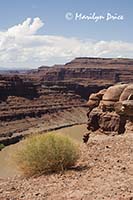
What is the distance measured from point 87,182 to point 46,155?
4.54 feet

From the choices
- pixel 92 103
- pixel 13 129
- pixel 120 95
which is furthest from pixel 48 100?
pixel 120 95

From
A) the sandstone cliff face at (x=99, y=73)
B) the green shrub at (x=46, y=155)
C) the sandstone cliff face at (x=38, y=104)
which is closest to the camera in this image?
the green shrub at (x=46, y=155)

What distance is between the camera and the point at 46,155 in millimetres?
9477

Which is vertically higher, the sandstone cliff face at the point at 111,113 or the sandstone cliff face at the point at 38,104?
the sandstone cliff face at the point at 111,113

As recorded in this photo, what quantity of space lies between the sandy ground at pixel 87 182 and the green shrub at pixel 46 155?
24cm

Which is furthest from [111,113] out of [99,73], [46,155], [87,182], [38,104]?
[99,73]

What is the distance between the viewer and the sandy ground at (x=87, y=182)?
761 cm

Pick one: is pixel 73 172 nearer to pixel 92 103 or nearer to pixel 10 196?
pixel 10 196

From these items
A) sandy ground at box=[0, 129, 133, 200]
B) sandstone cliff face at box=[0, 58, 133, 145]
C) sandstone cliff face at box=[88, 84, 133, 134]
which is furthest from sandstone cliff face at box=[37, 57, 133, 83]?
sandy ground at box=[0, 129, 133, 200]

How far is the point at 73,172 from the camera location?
372 inches

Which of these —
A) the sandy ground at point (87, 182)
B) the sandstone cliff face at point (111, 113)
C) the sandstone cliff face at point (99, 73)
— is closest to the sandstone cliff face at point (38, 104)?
the sandstone cliff face at point (111, 113)

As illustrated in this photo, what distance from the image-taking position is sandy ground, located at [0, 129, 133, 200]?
25.0ft

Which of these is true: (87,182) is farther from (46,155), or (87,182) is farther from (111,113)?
(111,113)

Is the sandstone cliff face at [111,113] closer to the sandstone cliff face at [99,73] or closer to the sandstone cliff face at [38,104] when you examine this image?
the sandstone cliff face at [38,104]
